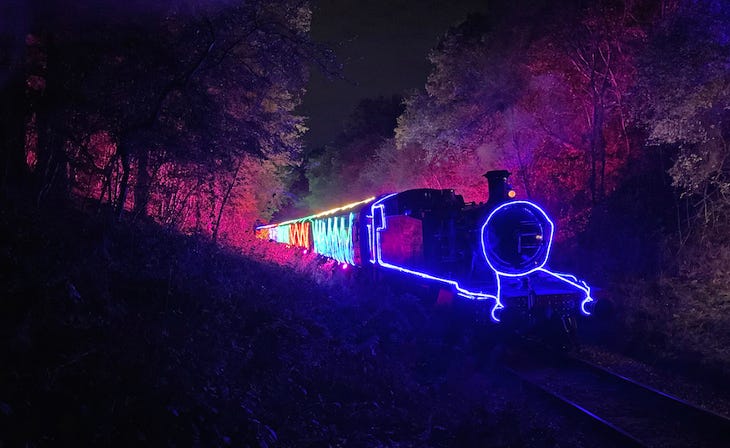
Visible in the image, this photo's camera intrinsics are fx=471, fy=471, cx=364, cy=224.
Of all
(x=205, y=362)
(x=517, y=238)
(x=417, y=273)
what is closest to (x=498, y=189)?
(x=517, y=238)

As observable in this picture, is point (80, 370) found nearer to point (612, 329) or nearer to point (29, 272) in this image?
point (29, 272)

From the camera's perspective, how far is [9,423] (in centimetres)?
303

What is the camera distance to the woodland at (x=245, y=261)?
13.8 feet

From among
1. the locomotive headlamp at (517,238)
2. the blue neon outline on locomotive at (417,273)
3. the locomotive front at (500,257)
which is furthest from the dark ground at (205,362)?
the locomotive headlamp at (517,238)

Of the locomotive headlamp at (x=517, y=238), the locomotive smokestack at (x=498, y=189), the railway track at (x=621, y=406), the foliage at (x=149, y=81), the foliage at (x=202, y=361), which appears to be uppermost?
the foliage at (x=149, y=81)

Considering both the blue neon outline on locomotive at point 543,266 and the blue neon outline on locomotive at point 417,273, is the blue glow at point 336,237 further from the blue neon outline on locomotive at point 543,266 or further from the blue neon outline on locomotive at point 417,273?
the blue neon outline on locomotive at point 543,266

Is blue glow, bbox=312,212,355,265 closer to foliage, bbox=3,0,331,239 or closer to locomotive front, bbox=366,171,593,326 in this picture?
locomotive front, bbox=366,171,593,326

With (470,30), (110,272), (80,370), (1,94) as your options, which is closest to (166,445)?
(80,370)

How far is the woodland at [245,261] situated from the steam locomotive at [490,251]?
0.93m

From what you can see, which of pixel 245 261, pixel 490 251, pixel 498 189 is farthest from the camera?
pixel 245 261

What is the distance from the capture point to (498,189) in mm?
9047

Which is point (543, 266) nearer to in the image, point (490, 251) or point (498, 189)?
point (490, 251)

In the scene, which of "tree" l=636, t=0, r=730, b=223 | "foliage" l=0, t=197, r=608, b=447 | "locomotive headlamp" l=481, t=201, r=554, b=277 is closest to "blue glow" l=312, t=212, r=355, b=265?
"foliage" l=0, t=197, r=608, b=447

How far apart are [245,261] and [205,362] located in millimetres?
7811
